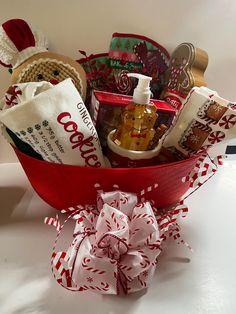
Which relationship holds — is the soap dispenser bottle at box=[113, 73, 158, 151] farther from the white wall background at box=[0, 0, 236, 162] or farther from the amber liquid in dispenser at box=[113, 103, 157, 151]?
the white wall background at box=[0, 0, 236, 162]

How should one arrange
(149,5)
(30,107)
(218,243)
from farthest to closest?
(149,5)
(218,243)
(30,107)

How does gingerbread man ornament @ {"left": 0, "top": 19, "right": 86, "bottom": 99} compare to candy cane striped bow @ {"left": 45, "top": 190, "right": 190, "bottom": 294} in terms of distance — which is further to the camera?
gingerbread man ornament @ {"left": 0, "top": 19, "right": 86, "bottom": 99}

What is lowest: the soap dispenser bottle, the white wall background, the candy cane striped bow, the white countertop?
the white countertop

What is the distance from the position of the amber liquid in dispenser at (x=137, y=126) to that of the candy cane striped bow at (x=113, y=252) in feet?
0.28

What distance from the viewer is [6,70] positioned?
1.83ft

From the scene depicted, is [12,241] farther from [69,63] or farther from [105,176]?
[69,63]

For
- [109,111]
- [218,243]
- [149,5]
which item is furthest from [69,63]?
[218,243]

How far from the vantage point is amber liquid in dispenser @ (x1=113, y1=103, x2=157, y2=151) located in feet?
1.47

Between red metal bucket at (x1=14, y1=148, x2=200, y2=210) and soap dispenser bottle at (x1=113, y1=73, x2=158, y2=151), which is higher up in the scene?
soap dispenser bottle at (x1=113, y1=73, x2=158, y2=151)

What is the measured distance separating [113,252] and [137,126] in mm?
174

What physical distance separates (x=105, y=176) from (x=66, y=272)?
0.12m

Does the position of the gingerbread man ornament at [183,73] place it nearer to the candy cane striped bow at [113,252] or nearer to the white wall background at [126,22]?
the white wall background at [126,22]

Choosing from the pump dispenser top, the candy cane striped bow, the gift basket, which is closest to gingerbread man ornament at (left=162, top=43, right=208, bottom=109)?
the gift basket

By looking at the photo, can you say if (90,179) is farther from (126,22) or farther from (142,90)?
(126,22)
